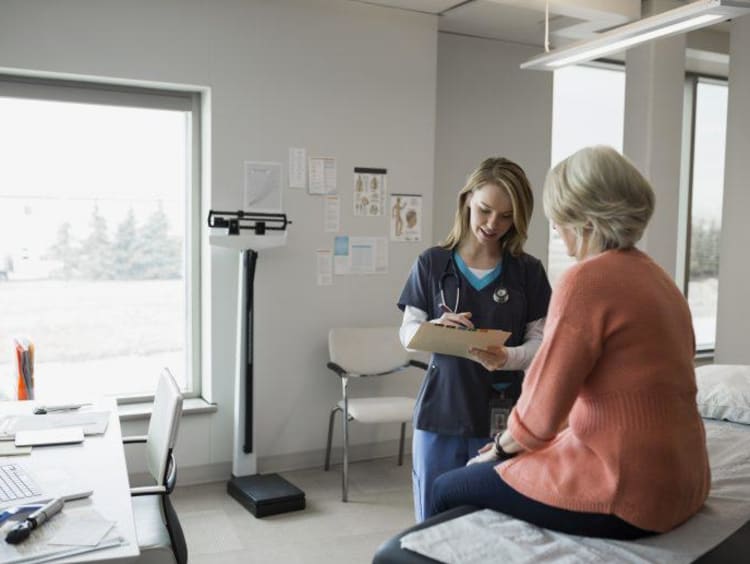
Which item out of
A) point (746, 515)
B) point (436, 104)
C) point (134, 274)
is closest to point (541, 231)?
point (436, 104)

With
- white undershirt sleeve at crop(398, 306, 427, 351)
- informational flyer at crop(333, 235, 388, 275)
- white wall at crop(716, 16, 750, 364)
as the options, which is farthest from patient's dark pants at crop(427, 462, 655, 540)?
white wall at crop(716, 16, 750, 364)

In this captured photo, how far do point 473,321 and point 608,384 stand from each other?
78cm

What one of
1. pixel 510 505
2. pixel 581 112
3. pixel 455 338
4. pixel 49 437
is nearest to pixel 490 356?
pixel 455 338

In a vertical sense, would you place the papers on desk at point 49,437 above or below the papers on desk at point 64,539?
below

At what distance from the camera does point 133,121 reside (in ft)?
13.6

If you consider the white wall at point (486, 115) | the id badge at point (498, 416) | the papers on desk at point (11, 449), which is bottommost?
the papers on desk at point (11, 449)

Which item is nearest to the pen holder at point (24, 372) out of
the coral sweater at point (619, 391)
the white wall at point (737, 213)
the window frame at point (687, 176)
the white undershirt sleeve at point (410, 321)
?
the white undershirt sleeve at point (410, 321)

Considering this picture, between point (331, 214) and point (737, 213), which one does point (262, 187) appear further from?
point (737, 213)

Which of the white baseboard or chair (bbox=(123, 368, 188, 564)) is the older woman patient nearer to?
chair (bbox=(123, 368, 188, 564))

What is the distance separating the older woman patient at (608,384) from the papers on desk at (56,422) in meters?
1.59

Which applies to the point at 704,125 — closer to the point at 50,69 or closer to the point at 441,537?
the point at 50,69

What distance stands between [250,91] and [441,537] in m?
3.16

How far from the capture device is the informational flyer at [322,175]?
441 centimetres

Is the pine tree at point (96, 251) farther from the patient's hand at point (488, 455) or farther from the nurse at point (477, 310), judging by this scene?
the patient's hand at point (488, 455)
